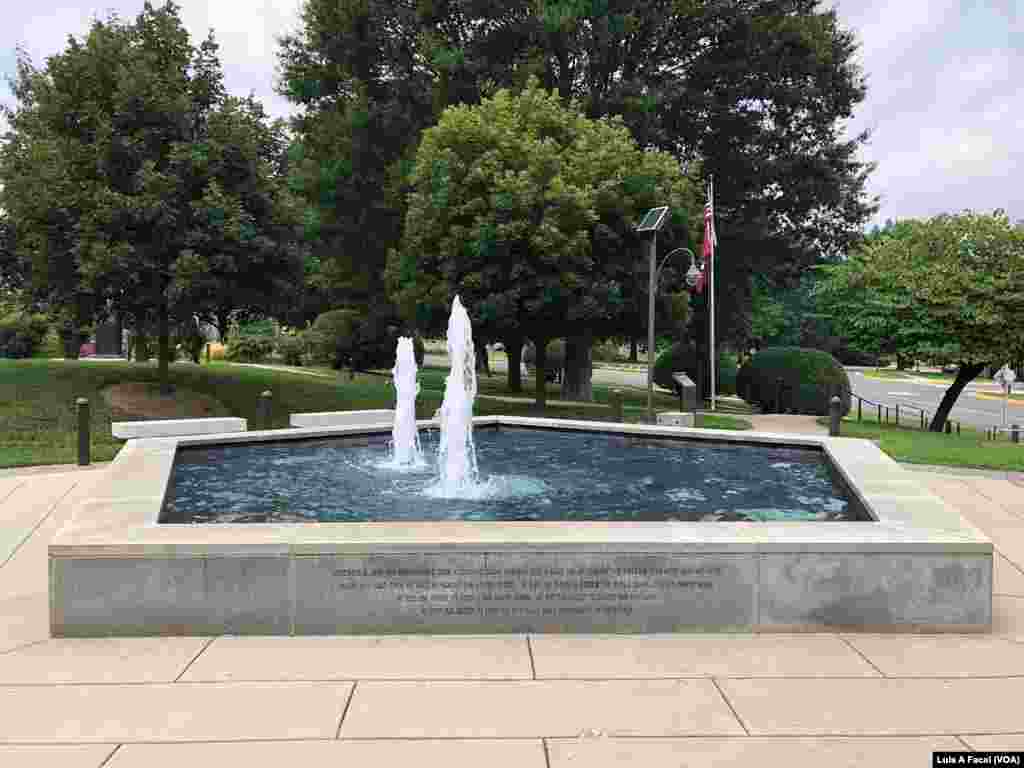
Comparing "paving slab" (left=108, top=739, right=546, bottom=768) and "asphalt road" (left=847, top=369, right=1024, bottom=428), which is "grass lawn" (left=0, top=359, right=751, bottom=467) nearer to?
"paving slab" (left=108, top=739, right=546, bottom=768)

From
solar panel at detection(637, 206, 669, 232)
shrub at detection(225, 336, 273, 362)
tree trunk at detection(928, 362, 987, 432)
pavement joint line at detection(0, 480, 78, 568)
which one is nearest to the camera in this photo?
pavement joint line at detection(0, 480, 78, 568)

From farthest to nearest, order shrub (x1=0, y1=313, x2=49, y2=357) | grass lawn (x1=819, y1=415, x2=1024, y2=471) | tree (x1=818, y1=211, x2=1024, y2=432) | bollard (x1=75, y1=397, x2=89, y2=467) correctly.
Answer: shrub (x1=0, y1=313, x2=49, y2=357), tree (x1=818, y1=211, x2=1024, y2=432), grass lawn (x1=819, y1=415, x2=1024, y2=471), bollard (x1=75, y1=397, x2=89, y2=467)

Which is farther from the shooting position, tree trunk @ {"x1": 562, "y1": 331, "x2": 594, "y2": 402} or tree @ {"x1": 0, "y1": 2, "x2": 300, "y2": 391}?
tree trunk @ {"x1": 562, "y1": 331, "x2": 594, "y2": 402}

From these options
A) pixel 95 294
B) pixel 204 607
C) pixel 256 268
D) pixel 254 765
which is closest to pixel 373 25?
pixel 256 268

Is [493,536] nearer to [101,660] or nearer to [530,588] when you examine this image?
[530,588]

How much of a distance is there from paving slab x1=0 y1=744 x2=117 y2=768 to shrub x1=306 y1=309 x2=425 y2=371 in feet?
103

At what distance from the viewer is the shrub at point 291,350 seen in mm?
42188

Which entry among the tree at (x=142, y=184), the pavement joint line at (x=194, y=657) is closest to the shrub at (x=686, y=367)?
the tree at (x=142, y=184)

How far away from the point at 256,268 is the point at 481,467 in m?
11.1

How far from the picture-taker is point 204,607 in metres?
6.18

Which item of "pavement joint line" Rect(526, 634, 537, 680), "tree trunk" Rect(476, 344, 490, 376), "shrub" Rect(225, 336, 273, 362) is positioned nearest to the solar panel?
"pavement joint line" Rect(526, 634, 537, 680)

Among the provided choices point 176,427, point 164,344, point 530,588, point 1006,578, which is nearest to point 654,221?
point 176,427

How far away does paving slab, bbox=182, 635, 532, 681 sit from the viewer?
5492 millimetres

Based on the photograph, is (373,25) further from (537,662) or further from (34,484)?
(537,662)
